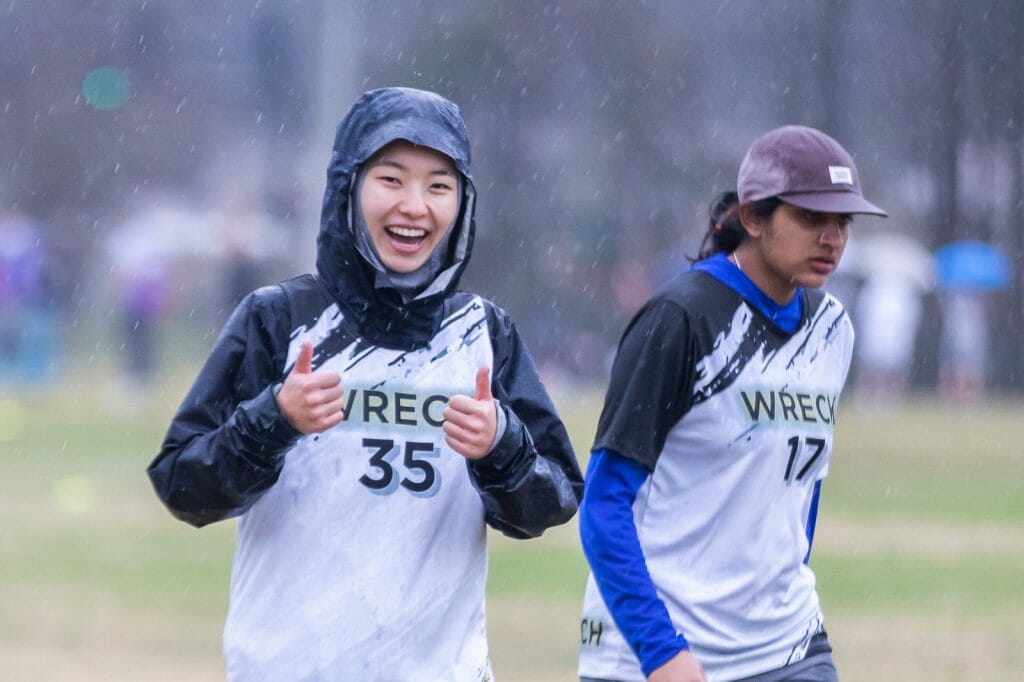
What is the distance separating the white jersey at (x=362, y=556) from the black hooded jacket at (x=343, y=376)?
82mm

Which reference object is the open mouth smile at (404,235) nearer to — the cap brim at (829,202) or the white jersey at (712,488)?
the white jersey at (712,488)

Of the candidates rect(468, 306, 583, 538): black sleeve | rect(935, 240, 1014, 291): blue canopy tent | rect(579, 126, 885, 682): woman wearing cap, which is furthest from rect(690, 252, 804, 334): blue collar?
rect(935, 240, 1014, 291): blue canopy tent

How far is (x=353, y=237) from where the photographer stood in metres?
4.07

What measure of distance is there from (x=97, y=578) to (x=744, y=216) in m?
6.98

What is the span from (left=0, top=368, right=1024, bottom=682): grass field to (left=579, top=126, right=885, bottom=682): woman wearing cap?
3.80m

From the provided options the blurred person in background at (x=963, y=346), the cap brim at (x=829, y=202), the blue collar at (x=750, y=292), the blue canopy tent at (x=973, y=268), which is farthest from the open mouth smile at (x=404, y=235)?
the blue canopy tent at (x=973, y=268)

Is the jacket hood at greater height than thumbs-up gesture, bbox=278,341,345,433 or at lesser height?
greater

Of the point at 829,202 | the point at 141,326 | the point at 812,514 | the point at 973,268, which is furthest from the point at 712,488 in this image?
the point at 973,268

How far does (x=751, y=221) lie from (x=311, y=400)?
1.43 meters

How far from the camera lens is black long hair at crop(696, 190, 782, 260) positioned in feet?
15.5

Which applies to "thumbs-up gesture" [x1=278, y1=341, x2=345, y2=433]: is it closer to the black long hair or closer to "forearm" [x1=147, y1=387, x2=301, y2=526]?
"forearm" [x1=147, y1=387, x2=301, y2=526]

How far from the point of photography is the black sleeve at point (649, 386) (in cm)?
439

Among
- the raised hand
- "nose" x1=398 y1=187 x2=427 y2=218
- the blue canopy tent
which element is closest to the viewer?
"nose" x1=398 y1=187 x2=427 y2=218

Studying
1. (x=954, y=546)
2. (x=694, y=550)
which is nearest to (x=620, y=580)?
(x=694, y=550)
